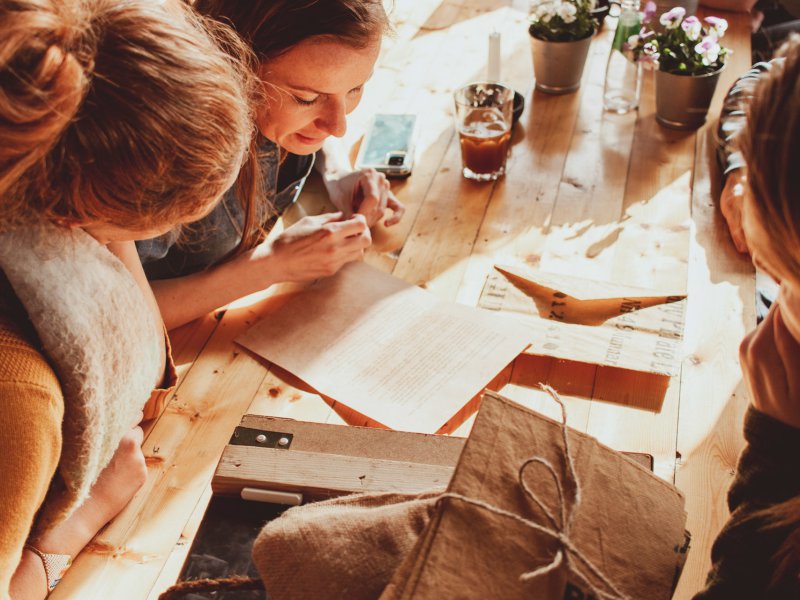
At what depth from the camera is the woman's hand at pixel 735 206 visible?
122 cm

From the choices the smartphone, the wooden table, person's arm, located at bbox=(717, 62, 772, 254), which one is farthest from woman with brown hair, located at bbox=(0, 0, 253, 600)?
person's arm, located at bbox=(717, 62, 772, 254)

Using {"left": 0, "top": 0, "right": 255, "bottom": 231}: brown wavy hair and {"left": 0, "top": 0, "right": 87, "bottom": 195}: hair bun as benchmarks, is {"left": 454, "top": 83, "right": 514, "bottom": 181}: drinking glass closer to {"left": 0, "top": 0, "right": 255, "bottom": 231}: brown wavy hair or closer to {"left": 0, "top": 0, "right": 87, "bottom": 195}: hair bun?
{"left": 0, "top": 0, "right": 255, "bottom": 231}: brown wavy hair

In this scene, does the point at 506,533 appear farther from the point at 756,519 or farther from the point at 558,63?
the point at 558,63

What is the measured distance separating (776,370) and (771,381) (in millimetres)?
11

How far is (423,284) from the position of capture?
1208 mm

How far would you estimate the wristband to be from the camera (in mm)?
824

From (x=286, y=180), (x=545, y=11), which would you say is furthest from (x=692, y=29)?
(x=286, y=180)

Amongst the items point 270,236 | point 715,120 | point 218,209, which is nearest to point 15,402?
point 218,209

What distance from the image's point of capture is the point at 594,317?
111 centimetres

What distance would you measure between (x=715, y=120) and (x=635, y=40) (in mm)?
244

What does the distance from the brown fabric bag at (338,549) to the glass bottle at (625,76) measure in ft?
4.07

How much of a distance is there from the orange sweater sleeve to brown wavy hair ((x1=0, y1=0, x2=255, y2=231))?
5.1 inches

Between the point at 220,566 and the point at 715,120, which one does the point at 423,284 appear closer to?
the point at 220,566

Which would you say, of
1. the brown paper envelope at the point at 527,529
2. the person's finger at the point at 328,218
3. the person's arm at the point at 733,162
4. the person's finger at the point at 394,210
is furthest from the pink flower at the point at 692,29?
the brown paper envelope at the point at 527,529
